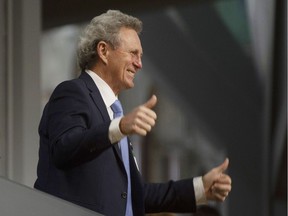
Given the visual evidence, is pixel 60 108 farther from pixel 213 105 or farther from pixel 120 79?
pixel 213 105

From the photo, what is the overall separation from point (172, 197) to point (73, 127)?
13.4 inches

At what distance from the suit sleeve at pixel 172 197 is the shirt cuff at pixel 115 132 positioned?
290 millimetres

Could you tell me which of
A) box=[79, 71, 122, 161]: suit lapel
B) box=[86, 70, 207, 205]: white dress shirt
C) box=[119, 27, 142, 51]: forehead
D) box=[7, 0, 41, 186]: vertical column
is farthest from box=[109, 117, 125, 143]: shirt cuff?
box=[7, 0, 41, 186]: vertical column

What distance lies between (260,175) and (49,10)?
5084 mm

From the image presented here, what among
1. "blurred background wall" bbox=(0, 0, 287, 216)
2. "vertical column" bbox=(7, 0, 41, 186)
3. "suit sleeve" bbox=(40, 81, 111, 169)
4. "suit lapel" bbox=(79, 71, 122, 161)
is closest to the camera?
"suit sleeve" bbox=(40, 81, 111, 169)

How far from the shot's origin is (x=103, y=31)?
1.91 meters

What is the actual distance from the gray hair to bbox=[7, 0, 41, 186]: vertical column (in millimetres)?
455

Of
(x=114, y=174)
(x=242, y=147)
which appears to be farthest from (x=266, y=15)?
(x=114, y=174)

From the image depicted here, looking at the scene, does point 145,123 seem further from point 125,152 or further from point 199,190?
point 199,190

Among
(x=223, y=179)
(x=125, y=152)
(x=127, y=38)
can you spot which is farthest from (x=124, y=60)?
(x=223, y=179)

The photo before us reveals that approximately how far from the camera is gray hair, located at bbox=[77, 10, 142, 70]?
190 cm

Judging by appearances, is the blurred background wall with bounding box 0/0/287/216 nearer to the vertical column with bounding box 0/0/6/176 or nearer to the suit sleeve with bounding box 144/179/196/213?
the vertical column with bounding box 0/0/6/176

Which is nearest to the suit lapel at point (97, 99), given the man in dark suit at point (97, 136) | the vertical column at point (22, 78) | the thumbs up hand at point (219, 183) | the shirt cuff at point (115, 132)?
the man in dark suit at point (97, 136)

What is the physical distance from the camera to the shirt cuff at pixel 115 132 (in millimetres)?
1734
